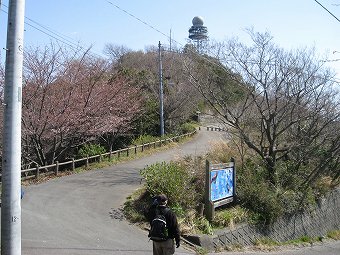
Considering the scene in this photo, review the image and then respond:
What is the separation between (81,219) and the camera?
33.4 feet

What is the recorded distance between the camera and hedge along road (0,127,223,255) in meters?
8.27

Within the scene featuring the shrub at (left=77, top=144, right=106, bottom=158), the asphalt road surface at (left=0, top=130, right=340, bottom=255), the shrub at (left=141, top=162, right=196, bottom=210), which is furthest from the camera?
the shrub at (left=77, top=144, right=106, bottom=158)

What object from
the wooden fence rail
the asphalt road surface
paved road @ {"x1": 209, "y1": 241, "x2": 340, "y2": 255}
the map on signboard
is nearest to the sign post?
the map on signboard

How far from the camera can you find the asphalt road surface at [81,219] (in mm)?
8250

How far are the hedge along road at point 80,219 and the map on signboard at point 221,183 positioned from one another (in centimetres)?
266

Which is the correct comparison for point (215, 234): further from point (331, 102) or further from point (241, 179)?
point (331, 102)

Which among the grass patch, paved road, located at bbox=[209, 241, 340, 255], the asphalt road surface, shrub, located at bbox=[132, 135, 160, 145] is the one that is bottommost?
the grass patch

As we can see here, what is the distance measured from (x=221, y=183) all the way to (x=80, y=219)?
171 inches

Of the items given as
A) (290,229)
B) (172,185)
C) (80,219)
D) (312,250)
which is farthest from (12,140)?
(290,229)

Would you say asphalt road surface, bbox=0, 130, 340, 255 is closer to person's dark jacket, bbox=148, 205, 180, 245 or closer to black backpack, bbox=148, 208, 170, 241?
black backpack, bbox=148, 208, 170, 241

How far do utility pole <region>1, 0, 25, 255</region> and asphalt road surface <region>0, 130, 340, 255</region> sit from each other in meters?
3.43

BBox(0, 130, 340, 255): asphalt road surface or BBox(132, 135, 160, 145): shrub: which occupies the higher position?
BBox(132, 135, 160, 145): shrub

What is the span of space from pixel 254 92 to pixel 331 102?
372 cm

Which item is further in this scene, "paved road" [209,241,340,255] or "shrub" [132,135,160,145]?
"shrub" [132,135,160,145]
